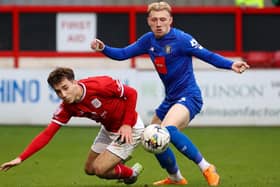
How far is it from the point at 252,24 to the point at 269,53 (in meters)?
0.62

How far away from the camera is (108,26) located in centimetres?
1734

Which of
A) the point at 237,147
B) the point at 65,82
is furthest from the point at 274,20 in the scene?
the point at 65,82

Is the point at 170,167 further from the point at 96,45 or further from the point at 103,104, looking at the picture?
the point at 96,45

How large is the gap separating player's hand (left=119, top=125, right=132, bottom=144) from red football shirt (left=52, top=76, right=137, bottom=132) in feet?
0.22

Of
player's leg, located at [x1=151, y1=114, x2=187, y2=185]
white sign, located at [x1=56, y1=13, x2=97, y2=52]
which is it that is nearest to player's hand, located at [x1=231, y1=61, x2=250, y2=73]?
player's leg, located at [x1=151, y1=114, x2=187, y2=185]

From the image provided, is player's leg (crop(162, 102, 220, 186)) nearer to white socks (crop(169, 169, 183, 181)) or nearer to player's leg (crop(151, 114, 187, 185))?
player's leg (crop(151, 114, 187, 185))

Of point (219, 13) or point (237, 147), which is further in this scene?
point (219, 13)

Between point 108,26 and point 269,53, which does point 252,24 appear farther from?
point 108,26

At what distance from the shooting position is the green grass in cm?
1022

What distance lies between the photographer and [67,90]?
8703 mm

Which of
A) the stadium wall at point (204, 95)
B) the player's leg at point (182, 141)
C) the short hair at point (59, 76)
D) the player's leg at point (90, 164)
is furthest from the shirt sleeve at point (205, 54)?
the stadium wall at point (204, 95)

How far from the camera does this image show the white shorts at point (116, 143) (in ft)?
30.8

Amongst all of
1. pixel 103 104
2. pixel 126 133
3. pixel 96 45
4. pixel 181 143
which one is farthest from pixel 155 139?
pixel 96 45

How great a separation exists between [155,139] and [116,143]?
22.3 inches
